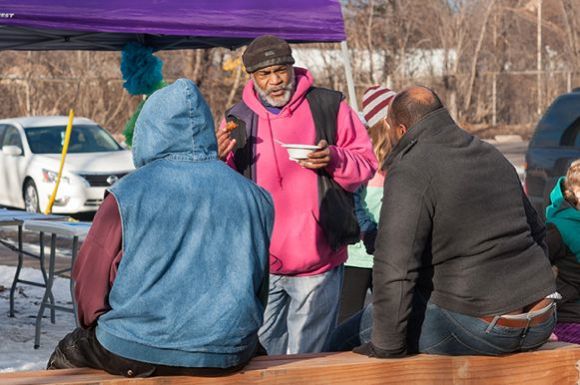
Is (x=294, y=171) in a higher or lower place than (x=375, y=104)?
lower

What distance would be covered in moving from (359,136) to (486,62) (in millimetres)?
35888

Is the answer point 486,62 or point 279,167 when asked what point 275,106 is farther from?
point 486,62

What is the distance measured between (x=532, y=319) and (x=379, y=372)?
60 centimetres

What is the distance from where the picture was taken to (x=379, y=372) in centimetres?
453

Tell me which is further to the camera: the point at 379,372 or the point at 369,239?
the point at 369,239

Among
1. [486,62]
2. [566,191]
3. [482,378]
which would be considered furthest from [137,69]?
[486,62]

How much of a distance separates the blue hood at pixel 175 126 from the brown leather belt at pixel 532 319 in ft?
4.04

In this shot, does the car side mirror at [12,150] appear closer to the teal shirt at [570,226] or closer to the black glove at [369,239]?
the black glove at [369,239]

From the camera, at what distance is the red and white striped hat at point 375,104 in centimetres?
700

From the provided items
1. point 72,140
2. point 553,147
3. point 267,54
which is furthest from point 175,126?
point 72,140

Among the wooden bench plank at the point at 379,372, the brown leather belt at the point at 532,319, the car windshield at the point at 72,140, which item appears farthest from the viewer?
the car windshield at the point at 72,140

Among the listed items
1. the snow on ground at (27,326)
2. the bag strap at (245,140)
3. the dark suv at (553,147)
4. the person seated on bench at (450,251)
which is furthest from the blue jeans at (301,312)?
the dark suv at (553,147)

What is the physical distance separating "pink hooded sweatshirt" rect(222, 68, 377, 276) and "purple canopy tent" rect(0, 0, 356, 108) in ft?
7.04

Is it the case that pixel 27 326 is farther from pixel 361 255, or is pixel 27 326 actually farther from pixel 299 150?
pixel 299 150
